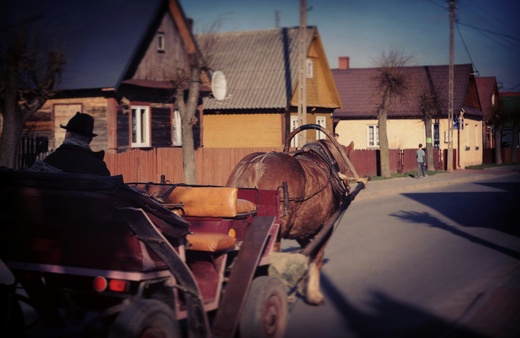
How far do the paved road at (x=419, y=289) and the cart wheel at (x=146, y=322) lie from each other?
7.38 feet

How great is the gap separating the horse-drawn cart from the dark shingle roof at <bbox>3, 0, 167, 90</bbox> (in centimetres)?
1809

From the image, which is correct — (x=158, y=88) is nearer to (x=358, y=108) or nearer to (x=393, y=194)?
(x=393, y=194)

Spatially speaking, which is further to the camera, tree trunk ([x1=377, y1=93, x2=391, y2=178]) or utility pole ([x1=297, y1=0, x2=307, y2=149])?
tree trunk ([x1=377, y1=93, x2=391, y2=178])

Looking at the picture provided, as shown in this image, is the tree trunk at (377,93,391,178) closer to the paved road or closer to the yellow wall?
the yellow wall

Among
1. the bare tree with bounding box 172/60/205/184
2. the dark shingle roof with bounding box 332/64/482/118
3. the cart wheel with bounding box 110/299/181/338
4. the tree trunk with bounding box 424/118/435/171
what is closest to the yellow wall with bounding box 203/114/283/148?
the tree trunk with bounding box 424/118/435/171

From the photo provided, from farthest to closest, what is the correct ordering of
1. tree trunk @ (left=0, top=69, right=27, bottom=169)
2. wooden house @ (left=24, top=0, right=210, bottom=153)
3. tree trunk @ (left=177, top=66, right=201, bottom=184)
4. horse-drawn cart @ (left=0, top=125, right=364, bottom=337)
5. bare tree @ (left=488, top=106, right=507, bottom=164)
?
Answer: bare tree @ (left=488, top=106, right=507, bottom=164), wooden house @ (left=24, top=0, right=210, bottom=153), tree trunk @ (left=177, top=66, right=201, bottom=184), tree trunk @ (left=0, top=69, right=27, bottom=169), horse-drawn cart @ (left=0, top=125, right=364, bottom=337)

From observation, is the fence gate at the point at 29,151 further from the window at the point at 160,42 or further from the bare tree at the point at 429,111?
the bare tree at the point at 429,111

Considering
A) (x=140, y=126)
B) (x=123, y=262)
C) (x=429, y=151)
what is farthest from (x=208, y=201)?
(x=429, y=151)

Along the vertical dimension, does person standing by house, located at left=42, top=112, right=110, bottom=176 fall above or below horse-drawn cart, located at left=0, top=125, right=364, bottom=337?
above

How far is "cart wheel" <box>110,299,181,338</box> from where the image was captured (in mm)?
4332

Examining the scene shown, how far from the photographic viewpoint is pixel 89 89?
930 inches

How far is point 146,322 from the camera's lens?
445cm

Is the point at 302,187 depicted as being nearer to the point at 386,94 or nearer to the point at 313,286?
the point at 313,286

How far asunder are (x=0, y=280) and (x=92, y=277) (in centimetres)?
491
